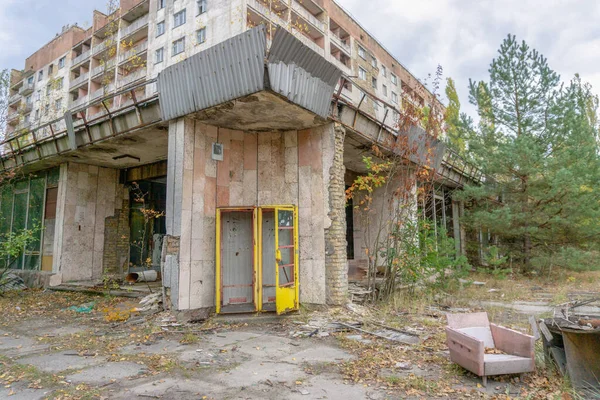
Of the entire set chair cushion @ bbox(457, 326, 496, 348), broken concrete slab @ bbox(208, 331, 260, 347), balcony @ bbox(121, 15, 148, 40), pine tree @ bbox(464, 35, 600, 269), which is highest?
balcony @ bbox(121, 15, 148, 40)

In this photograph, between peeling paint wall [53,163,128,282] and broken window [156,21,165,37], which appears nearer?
peeling paint wall [53,163,128,282]

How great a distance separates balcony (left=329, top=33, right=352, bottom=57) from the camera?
3039 cm

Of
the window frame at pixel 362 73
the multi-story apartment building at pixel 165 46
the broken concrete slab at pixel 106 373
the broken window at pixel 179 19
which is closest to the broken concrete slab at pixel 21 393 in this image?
the broken concrete slab at pixel 106 373

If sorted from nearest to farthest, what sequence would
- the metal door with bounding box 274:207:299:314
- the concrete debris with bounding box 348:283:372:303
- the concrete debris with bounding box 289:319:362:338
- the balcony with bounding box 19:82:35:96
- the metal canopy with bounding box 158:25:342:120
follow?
the metal canopy with bounding box 158:25:342:120 < the concrete debris with bounding box 289:319:362:338 < the metal door with bounding box 274:207:299:314 < the concrete debris with bounding box 348:283:372:303 < the balcony with bounding box 19:82:35:96

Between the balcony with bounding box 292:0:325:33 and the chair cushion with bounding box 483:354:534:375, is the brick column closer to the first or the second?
the chair cushion with bounding box 483:354:534:375

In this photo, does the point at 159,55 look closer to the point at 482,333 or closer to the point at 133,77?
the point at 133,77

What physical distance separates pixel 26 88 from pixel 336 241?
4875cm

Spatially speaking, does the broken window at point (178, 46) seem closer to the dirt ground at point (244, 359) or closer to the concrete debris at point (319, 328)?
the dirt ground at point (244, 359)

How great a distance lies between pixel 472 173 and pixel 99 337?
55.9 feet

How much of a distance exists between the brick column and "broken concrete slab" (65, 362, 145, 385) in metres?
4.34

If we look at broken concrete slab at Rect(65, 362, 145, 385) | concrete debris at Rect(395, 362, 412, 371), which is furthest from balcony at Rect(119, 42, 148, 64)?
concrete debris at Rect(395, 362, 412, 371)

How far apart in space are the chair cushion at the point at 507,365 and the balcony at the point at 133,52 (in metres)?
30.9

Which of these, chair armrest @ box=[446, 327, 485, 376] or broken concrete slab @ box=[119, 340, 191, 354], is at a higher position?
chair armrest @ box=[446, 327, 485, 376]

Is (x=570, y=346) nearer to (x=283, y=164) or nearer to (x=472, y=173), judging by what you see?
(x=283, y=164)
